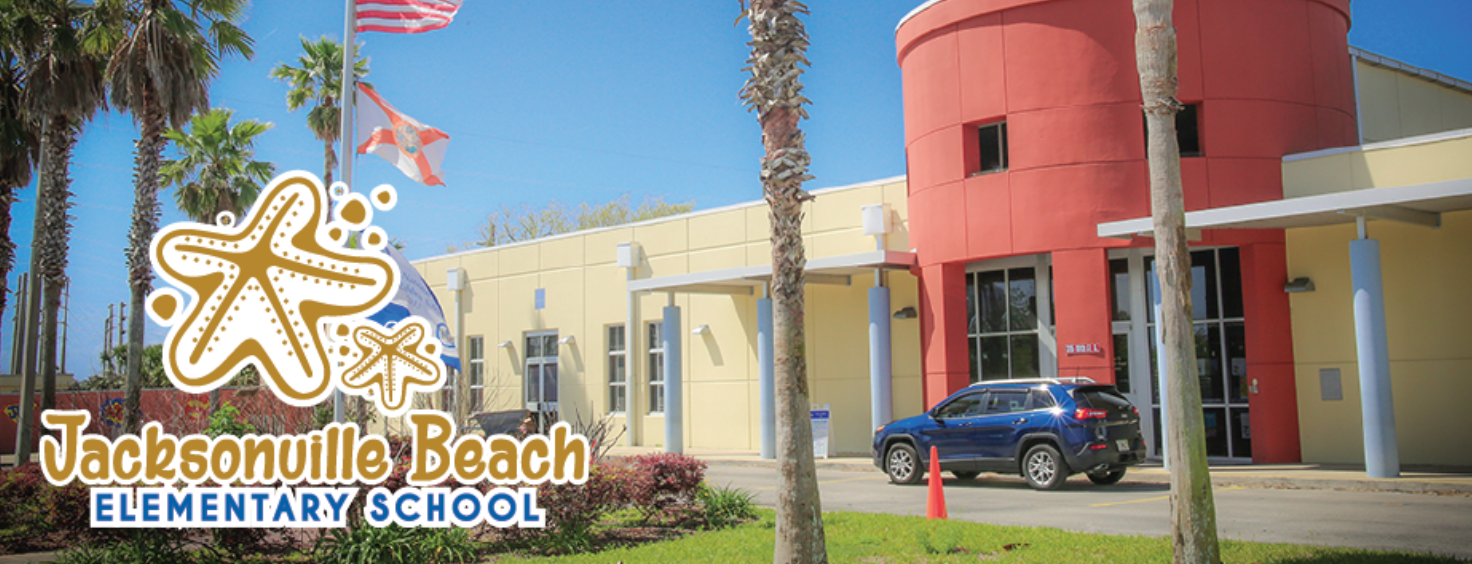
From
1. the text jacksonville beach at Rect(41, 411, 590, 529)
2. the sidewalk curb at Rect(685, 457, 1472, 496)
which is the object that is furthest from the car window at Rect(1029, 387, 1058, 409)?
the text jacksonville beach at Rect(41, 411, 590, 529)

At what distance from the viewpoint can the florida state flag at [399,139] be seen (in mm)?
14148

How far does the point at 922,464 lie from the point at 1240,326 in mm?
6630

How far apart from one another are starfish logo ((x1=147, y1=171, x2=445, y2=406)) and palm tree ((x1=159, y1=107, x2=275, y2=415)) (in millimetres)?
19220

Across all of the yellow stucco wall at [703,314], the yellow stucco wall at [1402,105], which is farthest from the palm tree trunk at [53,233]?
the yellow stucco wall at [1402,105]

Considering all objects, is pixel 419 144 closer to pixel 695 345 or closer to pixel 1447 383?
pixel 695 345

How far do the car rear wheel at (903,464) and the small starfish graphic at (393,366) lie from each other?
941 centimetres

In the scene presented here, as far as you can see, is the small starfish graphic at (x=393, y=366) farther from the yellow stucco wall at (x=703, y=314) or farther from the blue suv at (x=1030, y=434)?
the yellow stucco wall at (x=703, y=314)

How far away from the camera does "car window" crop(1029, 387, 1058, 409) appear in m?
16.1

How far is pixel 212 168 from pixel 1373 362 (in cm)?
2581

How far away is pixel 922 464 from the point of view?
693 inches

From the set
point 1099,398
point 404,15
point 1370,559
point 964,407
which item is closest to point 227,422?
point 404,15

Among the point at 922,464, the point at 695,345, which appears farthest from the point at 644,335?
the point at 922,464

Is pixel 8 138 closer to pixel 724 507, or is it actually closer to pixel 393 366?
pixel 393 366

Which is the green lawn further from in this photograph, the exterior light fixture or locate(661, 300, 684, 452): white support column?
locate(661, 300, 684, 452): white support column
